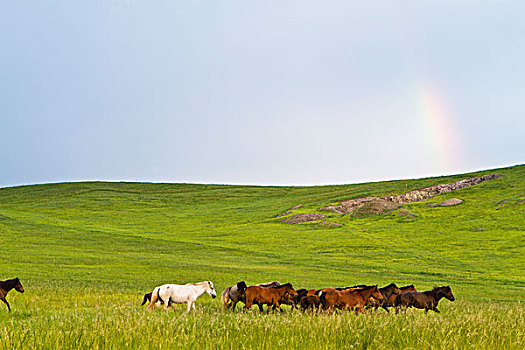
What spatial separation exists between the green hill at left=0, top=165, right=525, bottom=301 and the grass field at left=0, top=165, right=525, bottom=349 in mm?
184

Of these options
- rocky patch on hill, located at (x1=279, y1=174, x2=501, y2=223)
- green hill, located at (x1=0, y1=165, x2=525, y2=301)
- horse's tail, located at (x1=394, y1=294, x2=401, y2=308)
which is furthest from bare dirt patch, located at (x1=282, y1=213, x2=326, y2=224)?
horse's tail, located at (x1=394, y1=294, x2=401, y2=308)

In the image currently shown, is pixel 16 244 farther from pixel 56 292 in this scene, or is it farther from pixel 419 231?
pixel 419 231

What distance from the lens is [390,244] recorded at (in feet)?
198

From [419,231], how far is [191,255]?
37.4 meters

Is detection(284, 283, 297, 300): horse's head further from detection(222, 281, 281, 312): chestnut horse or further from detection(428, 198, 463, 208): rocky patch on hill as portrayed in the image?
detection(428, 198, 463, 208): rocky patch on hill

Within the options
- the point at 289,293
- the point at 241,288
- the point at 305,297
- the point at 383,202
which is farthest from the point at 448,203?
the point at 241,288

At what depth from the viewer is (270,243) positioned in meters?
62.5

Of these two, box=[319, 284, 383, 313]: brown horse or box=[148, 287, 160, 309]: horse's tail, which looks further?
box=[148, 287, 160, 309]: horse's tail

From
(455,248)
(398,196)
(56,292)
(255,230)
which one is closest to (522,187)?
(398,196)

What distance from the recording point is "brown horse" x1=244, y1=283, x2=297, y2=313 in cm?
1461

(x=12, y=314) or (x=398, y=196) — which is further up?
(x=398, y=196)

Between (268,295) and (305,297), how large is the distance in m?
1.22

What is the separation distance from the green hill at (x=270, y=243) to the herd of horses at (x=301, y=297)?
9352mm

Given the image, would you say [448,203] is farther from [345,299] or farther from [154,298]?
[154,298]
